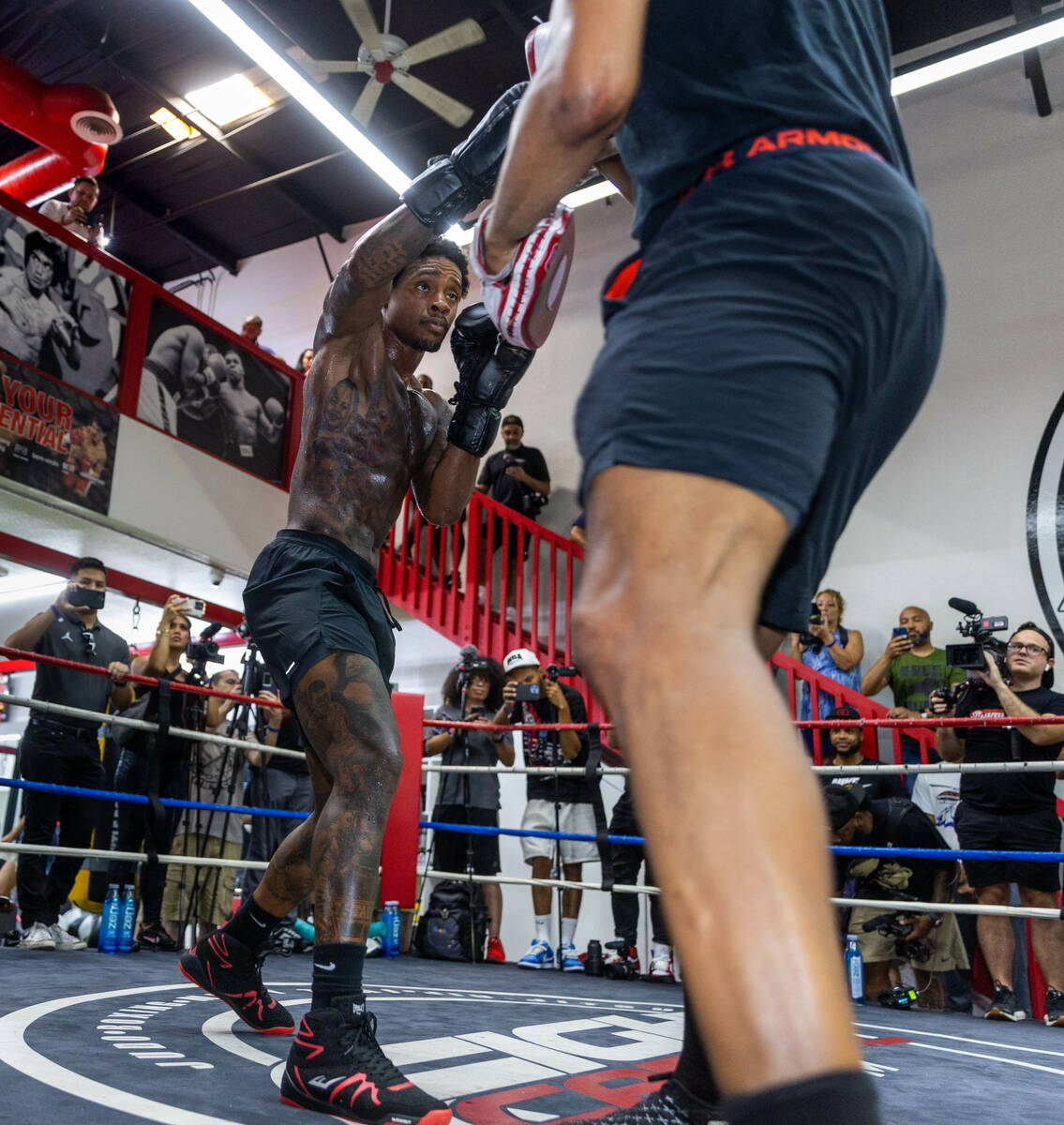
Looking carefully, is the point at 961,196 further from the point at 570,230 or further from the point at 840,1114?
the point at 840,1114

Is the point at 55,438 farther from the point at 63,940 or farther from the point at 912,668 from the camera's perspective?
the point at 912,668

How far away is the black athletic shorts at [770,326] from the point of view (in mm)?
684

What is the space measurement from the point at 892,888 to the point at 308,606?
3271 millimetres

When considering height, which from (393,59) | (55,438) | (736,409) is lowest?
(736,409)

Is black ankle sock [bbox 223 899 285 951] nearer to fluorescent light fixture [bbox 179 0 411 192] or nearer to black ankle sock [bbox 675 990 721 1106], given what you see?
black ankle sock [bbox 675 990 721 1106]

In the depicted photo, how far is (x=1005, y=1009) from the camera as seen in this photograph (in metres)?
3.48

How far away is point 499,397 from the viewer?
215 cm

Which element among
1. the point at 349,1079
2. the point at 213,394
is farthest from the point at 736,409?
the point at 213,394

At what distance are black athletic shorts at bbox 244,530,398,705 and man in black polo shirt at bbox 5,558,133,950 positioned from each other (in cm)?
235

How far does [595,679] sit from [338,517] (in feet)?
4.71

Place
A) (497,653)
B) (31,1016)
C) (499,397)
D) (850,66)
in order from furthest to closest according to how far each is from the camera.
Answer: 1. (497,653)
2. (499,397)
3. (31,1016)
4. (850,66)

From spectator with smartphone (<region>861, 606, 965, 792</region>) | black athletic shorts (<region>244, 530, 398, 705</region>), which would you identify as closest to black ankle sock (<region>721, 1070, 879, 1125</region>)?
black athletic shorts (<region>244, 530, 398, 705</region>)

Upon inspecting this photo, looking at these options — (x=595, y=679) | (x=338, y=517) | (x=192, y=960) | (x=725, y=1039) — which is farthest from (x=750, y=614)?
(x=192, y=960)

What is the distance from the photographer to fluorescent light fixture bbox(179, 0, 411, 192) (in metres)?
5.53
